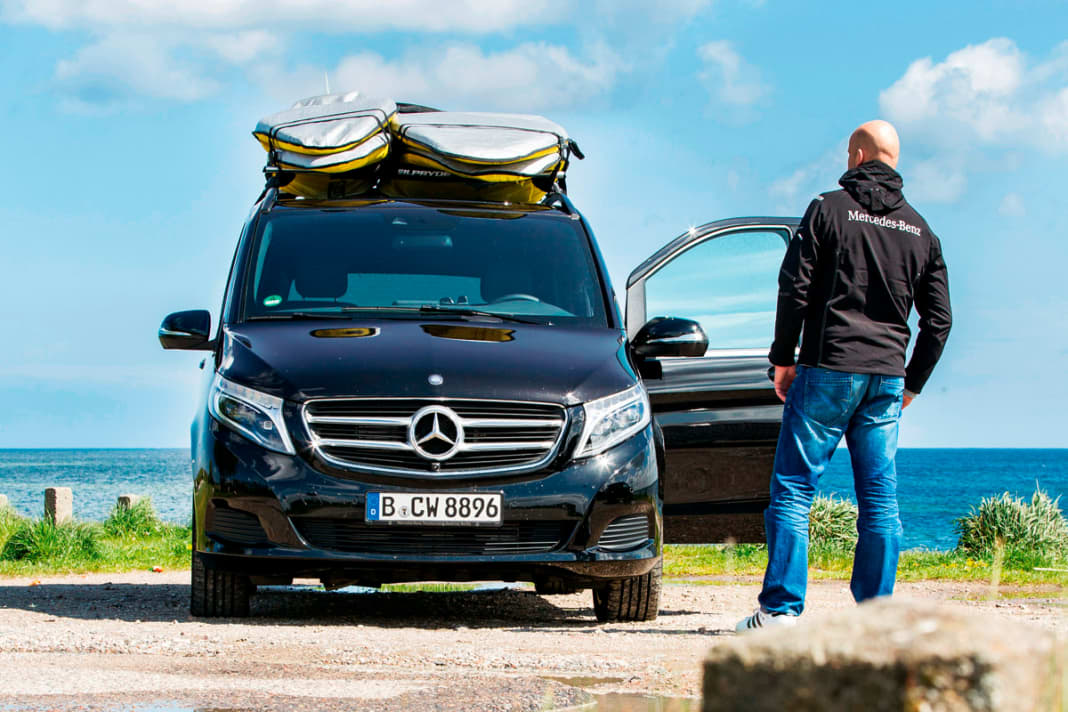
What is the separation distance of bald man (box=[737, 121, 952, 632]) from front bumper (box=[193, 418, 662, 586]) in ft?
2.37

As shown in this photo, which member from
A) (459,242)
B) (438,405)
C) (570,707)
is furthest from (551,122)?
(570,707)

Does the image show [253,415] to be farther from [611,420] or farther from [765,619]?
[765,619]

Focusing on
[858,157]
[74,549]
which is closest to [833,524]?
[74,549]

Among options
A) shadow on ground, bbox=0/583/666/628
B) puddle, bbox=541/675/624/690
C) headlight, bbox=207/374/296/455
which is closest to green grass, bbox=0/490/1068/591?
shadow on ground, bbox=0/583/666/628

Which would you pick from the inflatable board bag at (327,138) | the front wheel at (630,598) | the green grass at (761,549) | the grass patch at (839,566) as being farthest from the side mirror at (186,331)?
the grass patch at (839,566)

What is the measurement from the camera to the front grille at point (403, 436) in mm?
5527

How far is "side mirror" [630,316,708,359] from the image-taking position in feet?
20.4

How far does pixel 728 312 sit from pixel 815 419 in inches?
92.0

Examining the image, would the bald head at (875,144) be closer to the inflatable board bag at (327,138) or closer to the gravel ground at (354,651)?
the gravel ground at (354,651)

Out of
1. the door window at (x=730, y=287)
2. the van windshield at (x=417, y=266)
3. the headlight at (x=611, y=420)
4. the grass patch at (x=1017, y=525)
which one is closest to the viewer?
the headlight at (x=611, y=420)

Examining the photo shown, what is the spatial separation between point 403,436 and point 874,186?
2192mm

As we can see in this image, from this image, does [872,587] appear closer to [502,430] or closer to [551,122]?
[502,430]

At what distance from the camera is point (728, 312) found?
7.63 metres

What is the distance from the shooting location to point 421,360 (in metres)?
5.66
